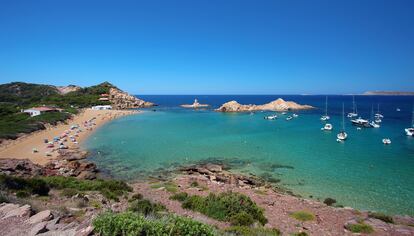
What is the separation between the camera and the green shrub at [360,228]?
13.5 meters

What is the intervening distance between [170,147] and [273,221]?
90.5 ft

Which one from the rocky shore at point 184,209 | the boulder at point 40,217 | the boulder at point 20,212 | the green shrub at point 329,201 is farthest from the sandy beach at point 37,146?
the green shrub at point 329,201

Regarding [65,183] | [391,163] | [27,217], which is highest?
[27,217]

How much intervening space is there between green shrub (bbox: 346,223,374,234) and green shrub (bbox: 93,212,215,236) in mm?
9618

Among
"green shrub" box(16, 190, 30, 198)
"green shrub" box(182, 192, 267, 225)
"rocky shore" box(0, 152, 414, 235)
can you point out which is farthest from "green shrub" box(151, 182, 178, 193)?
"green shrub" box(16, 190, 30, 198)

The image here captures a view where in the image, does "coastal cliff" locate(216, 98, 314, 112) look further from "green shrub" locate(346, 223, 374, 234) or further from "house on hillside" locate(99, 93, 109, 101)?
"green shrub" locate(346, 223, 374, 234)

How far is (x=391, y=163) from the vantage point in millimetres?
30859

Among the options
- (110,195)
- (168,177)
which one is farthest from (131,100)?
(110,195)

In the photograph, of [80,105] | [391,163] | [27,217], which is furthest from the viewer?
[80,105]

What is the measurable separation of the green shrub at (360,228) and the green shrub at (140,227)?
962 cm

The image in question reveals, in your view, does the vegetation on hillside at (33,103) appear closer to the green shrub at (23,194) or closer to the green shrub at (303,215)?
Result: the green shrub at (23,194)

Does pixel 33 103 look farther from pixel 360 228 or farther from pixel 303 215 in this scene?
pixel 360 228

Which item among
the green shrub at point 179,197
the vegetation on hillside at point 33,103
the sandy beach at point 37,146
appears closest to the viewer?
the green shrub at point 179,197

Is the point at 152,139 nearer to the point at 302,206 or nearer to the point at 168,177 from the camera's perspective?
the point at 168,177
